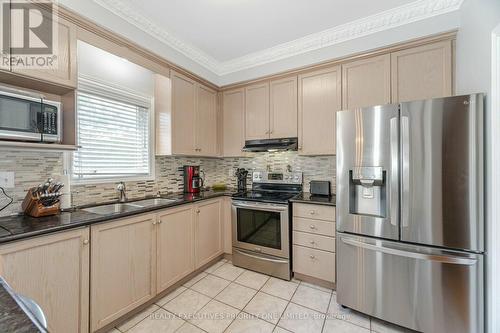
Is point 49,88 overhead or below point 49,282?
overhead

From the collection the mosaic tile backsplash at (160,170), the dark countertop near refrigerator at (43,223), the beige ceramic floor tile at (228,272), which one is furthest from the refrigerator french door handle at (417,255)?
the dark countertop near refrigerator at (43,223)

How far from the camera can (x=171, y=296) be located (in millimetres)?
2150

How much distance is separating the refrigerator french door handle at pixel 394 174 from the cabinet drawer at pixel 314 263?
2.58ft

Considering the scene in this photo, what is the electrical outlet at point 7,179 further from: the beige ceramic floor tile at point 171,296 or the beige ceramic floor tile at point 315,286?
the beige ceramic floor tile at point 315,286

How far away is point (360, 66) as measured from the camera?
7.77 ft

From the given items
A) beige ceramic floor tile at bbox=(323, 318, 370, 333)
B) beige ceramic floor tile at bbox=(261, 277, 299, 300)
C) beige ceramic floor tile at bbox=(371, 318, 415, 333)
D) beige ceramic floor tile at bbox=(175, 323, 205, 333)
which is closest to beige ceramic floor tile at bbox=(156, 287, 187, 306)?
beige ceramic floor tile at bbox=(175, 323, 205, 333)

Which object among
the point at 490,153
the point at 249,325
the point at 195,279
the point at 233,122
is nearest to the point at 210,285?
the point at 195,279

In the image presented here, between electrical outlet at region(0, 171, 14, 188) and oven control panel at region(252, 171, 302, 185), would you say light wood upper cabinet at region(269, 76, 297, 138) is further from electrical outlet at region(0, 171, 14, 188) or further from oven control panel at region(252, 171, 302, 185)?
electrical outlet at region(0, 171, 14, 188)

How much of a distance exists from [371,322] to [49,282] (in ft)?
7.70

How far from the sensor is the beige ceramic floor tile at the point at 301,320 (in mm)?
1742

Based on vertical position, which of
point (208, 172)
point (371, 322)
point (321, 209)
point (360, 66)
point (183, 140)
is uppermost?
point (360, 66)

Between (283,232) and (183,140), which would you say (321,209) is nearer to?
(283,232)

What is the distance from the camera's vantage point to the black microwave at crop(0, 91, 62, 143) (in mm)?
1368

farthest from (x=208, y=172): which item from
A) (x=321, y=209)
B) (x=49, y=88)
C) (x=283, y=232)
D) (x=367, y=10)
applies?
(x=367, y=10)
